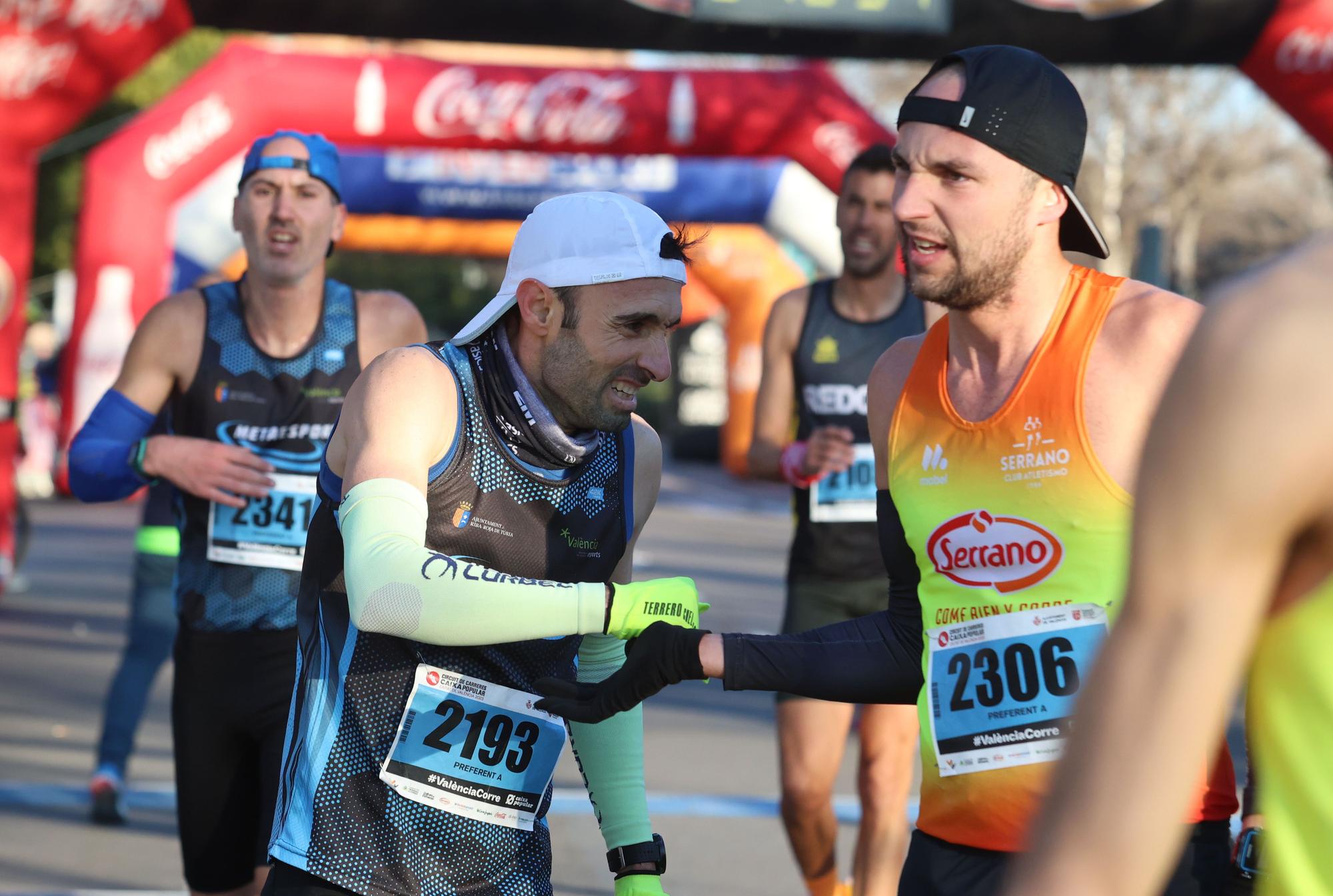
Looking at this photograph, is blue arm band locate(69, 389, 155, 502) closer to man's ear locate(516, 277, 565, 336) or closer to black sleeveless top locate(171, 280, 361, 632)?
black sleeveless top locate(171, 280, 361, 632)

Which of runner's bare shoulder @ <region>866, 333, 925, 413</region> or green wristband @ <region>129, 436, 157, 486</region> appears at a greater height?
runner's bare shoulder @ <region>866, 333, 925, 413</region>

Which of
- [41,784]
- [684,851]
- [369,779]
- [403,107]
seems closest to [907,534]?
[369,779]

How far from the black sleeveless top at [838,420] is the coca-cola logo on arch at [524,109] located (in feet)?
25.4

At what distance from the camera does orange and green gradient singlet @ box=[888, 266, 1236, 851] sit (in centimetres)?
227

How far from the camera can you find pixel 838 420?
199 inches

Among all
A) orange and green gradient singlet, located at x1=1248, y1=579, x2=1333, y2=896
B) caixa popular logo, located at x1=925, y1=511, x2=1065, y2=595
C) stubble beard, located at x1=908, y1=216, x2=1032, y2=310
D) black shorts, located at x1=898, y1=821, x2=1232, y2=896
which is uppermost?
stubble beard, located at x1=908, y1=216, x2=1032, y2=310

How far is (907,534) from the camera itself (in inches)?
97.0

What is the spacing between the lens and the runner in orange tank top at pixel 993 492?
229 centimetres

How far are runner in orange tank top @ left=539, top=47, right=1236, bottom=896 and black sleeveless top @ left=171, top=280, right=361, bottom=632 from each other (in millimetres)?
1721

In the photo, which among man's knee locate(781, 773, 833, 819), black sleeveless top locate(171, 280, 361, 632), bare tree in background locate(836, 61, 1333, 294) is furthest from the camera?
bare tree in background locate(836, 61, 1333, 294)

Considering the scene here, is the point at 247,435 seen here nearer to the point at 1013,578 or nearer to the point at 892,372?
the point at 892,372

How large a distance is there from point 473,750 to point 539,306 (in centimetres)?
71

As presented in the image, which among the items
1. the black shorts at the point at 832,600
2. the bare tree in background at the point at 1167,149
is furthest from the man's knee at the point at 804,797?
the bare tree in background at the point at 1167,149

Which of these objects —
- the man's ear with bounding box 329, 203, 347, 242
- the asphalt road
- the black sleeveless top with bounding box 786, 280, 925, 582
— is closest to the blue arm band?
the man's ear with bounding box 329, 203, 347, 242
